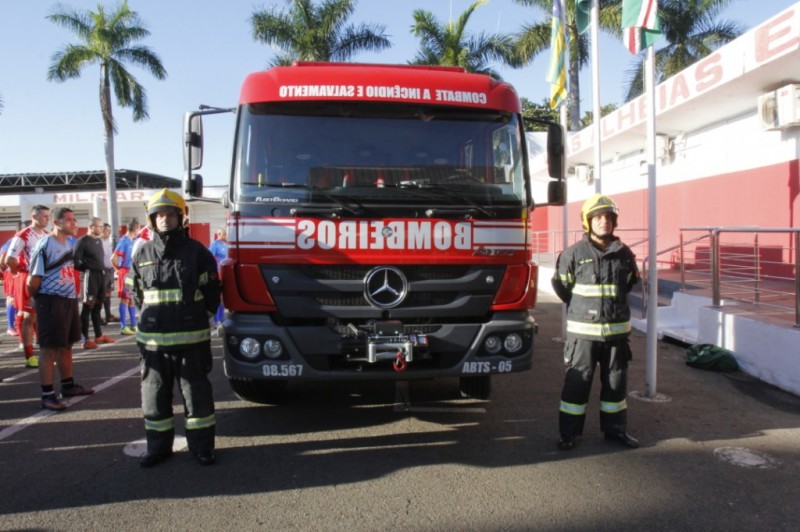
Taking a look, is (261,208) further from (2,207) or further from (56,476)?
(2,207)

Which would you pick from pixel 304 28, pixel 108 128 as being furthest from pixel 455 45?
pixel 108 128

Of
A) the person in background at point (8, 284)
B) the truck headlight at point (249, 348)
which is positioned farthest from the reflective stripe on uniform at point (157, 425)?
the person in background at point (8, 284)

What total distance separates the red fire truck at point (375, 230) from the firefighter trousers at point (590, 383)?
0.35 meters

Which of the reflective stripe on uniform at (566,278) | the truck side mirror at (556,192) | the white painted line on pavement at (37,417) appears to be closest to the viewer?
the reflective stripe on uniform at (566,278)

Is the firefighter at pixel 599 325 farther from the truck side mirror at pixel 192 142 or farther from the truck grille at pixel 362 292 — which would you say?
the truck side mirror at pixel 192 142

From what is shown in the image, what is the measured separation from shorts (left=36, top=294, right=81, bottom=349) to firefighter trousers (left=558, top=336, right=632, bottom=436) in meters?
4.45

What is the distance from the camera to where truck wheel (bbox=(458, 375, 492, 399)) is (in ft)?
18.0

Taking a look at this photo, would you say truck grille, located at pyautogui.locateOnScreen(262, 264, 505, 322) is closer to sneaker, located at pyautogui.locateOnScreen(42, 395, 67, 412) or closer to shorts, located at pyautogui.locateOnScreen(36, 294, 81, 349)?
shorts, located at pyautogui.locateOnScreen(36, 294, 81, 349)

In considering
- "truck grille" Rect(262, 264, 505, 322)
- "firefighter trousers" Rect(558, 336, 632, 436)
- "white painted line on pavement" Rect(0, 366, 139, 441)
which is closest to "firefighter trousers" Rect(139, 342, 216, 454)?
"truck grille" Rect(262, 264, 505, 322)

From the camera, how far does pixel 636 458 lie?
168 inches

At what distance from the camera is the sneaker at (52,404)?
548 centimetres

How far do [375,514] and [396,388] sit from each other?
2.82 meters

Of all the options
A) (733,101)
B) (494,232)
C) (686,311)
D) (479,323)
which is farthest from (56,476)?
(733,101)

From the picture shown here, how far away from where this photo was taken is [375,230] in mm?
4359
